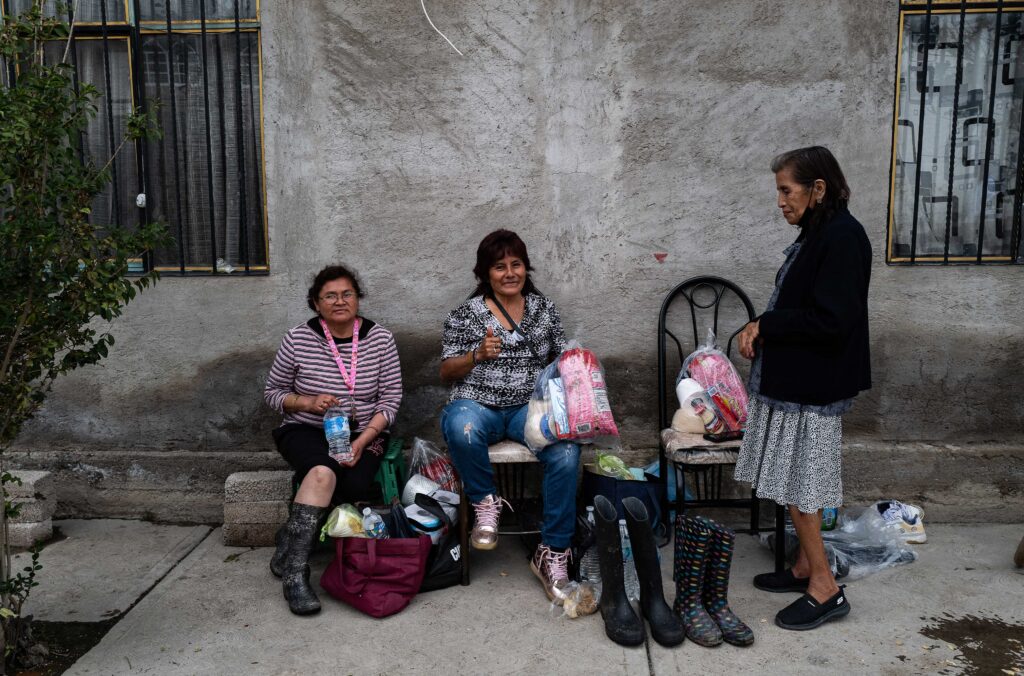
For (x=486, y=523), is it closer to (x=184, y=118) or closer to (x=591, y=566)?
(x=591, y=566)

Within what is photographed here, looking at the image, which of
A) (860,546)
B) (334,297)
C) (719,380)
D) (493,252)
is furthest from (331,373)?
(860,546)

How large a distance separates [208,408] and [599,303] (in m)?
2.14

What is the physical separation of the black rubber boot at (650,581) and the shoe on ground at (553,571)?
38cm

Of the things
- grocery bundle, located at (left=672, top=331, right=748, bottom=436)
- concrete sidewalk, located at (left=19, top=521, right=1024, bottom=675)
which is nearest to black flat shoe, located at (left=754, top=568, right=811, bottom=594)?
concrete sidewalk, located at (left=19, top=521, right=1024, bottom=675)

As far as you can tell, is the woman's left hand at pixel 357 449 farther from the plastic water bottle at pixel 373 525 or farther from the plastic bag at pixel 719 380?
the plastic bag at pixel 719 380

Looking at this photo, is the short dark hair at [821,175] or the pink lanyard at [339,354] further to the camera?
the pink lanyard at [339,354]

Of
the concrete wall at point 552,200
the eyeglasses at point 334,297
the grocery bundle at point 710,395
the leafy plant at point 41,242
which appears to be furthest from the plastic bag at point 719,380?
the leafy plant at point 41,242

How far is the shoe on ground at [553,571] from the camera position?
3.61m

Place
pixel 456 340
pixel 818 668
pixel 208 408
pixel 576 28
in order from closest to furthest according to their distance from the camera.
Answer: pixel 818 668, pixel 456 340, pixel 576 28, pixel 208 408

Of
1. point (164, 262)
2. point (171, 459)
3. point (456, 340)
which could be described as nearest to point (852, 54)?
point (456, 340)

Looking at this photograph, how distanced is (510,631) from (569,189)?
218 cm

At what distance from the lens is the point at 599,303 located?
4512 millimetres

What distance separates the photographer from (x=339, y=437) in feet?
12.3

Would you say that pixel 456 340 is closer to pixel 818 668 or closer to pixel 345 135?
pixel 345 135
